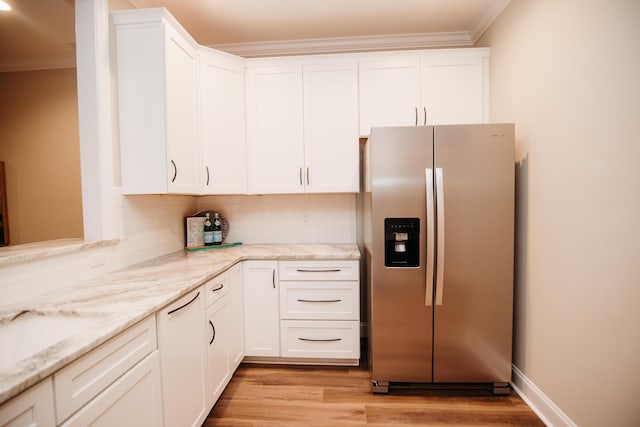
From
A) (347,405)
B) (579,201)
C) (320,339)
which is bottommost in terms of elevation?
(347,405)

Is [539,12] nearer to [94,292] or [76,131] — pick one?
[94,292]

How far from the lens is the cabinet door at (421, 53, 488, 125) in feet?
7.61

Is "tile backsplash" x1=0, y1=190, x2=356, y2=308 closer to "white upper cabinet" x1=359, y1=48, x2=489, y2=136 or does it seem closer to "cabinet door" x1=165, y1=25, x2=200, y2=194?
"cabinet door" x1=165, y1=25, x2=200, y2=194

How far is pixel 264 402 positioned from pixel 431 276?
4.69ft

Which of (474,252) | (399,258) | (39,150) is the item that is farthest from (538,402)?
(39,150)

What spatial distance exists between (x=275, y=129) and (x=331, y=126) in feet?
1.64

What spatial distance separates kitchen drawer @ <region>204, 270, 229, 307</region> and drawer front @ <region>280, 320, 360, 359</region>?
627 millimetres

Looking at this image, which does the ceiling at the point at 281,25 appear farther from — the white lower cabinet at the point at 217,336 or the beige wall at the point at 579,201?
the white lower cabinet at the point at 217,336

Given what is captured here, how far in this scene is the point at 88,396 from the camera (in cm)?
87

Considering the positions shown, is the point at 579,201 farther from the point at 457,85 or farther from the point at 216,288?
the point at 216,288

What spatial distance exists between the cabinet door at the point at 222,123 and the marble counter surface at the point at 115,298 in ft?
2.07

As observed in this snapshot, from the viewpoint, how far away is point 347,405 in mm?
1878

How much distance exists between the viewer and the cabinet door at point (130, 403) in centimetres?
88

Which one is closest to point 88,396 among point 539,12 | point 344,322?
point 344,322
